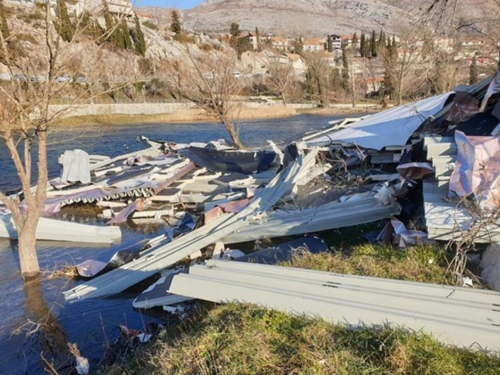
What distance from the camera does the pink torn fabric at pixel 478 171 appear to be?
3840 mm

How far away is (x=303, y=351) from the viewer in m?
2.52

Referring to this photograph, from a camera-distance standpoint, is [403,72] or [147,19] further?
[147,19]

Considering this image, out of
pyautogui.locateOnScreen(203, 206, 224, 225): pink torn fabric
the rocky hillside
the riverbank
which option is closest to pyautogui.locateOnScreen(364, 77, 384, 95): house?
the riverbank

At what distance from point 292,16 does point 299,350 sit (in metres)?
176

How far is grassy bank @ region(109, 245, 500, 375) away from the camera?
2318 mm

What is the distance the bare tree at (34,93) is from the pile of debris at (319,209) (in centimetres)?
107

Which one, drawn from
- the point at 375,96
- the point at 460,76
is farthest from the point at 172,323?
the point at 375,96

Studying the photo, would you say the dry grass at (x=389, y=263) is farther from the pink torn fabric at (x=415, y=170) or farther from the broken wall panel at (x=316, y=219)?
the pink torn fabric at (x=415, y=170)

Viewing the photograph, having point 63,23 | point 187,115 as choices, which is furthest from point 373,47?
point 63,23

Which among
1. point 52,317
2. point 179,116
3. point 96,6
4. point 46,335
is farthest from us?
point 179,116

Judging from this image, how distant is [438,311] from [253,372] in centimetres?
125

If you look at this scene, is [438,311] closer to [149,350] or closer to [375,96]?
[149,350]

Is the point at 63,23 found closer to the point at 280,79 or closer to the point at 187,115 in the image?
the point at 187,115

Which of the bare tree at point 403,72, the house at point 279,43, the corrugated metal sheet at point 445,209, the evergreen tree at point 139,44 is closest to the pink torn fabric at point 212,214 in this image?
the corrugated metal sheet at point 445,209
